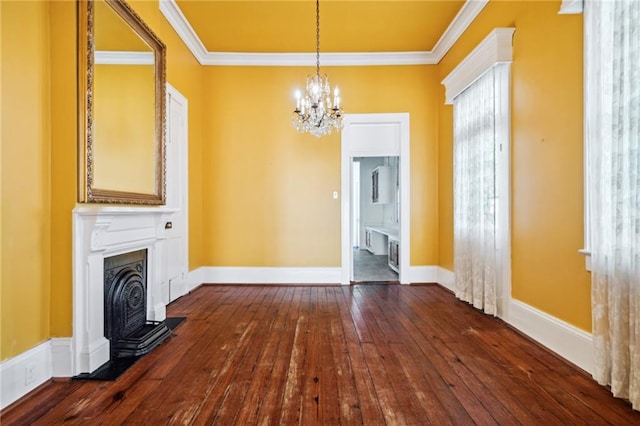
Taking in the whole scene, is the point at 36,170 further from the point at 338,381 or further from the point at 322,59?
the point at 322,59

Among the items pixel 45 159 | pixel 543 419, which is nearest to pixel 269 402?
pixel 543 419

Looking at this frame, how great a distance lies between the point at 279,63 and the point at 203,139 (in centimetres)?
168

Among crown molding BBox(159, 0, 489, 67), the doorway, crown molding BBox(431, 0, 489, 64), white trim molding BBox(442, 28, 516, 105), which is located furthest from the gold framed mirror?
crown molding BBox(431, 0, 489, 64)

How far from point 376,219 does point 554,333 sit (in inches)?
276

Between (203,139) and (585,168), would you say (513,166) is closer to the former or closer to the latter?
(585,168)

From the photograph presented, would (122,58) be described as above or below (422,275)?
above

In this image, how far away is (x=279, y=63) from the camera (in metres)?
4.96

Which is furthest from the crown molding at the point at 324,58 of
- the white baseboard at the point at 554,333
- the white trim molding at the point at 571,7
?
the white baseboard at the point at 554,333

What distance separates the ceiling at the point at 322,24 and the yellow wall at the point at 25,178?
2199mm

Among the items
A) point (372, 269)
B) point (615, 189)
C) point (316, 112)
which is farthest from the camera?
point (372, 269)

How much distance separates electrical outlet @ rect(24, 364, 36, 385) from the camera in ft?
6.52

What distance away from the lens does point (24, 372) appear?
1.98m

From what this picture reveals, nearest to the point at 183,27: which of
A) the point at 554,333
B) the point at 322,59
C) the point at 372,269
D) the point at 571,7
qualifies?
the point at 322,59

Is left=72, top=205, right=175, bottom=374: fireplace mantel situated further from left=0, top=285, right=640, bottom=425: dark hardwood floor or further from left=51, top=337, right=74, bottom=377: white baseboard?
left=0, top=285, right=640, bottom=425: dark hardwood floor
